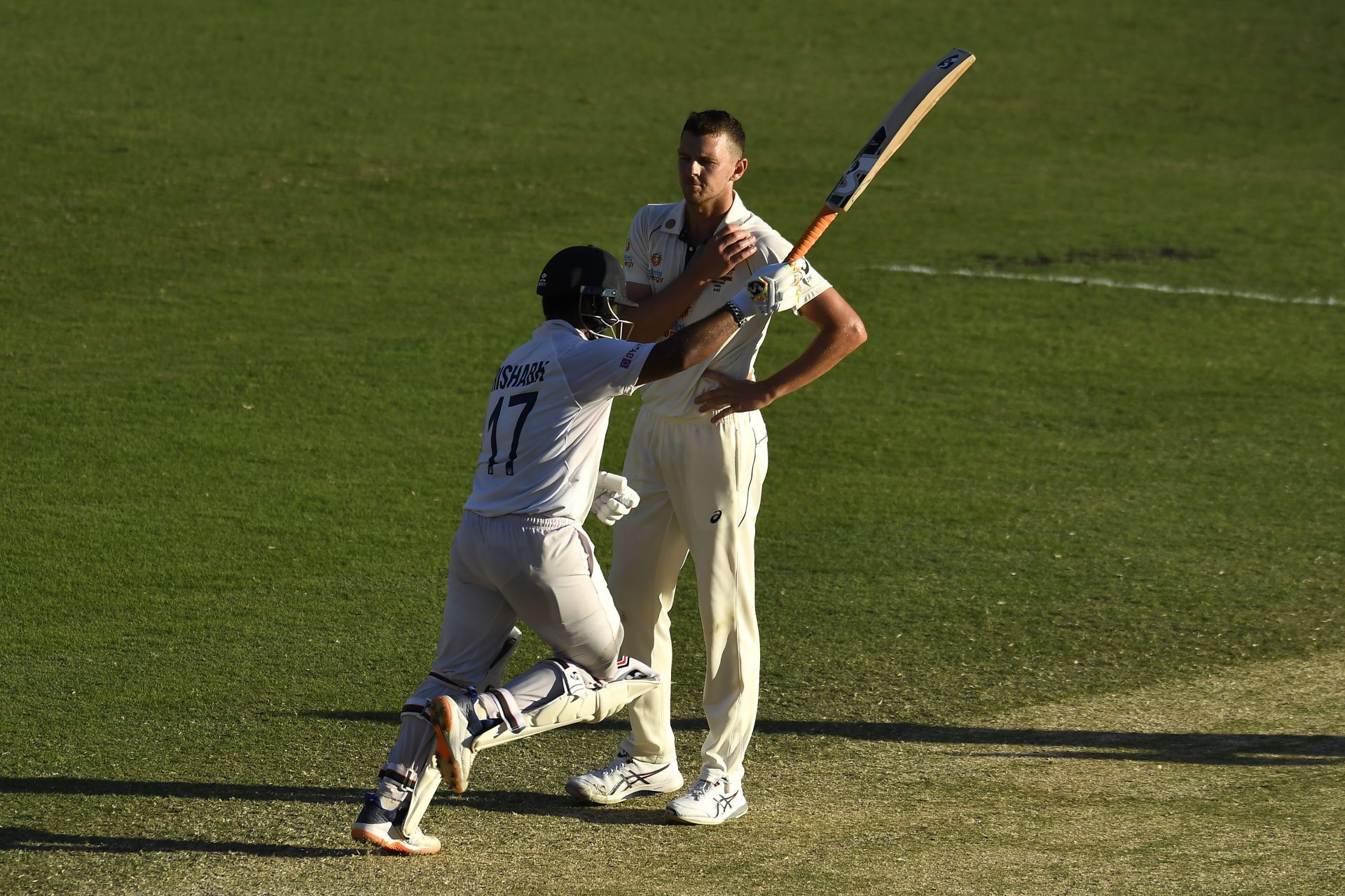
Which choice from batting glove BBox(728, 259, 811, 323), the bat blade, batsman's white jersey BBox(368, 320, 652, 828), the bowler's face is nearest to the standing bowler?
the bowler's face

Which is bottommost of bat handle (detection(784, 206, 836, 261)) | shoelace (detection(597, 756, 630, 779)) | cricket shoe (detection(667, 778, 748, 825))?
shoelace (detection(597, 756, 630, 779))

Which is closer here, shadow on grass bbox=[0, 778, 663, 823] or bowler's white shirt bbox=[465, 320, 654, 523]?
bowler's white shirt bbox=[465, 320, 654, 523]

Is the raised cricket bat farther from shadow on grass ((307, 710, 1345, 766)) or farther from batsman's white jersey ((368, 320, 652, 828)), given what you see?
shadow on grass ((307, 710, 1345, 766))

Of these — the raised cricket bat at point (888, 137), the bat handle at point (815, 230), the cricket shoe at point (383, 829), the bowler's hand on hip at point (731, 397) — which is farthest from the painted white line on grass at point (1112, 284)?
the cricket shoe at point (383, 829)

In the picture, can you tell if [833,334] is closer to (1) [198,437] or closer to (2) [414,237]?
(1) [198,437]

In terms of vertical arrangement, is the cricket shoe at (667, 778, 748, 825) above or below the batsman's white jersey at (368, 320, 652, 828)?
below

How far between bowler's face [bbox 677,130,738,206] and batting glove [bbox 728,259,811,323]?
1.64 ft

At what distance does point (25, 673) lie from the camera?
22.3ft

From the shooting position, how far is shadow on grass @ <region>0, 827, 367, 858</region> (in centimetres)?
524

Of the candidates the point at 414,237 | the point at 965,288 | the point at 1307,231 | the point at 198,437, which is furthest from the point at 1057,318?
the point at 198,437

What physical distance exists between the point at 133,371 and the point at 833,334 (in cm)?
687

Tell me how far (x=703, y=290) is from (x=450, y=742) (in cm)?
178

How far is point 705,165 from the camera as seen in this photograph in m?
5.53

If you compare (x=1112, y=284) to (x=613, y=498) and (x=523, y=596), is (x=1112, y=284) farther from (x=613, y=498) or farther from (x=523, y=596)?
(x=523, y=596)
